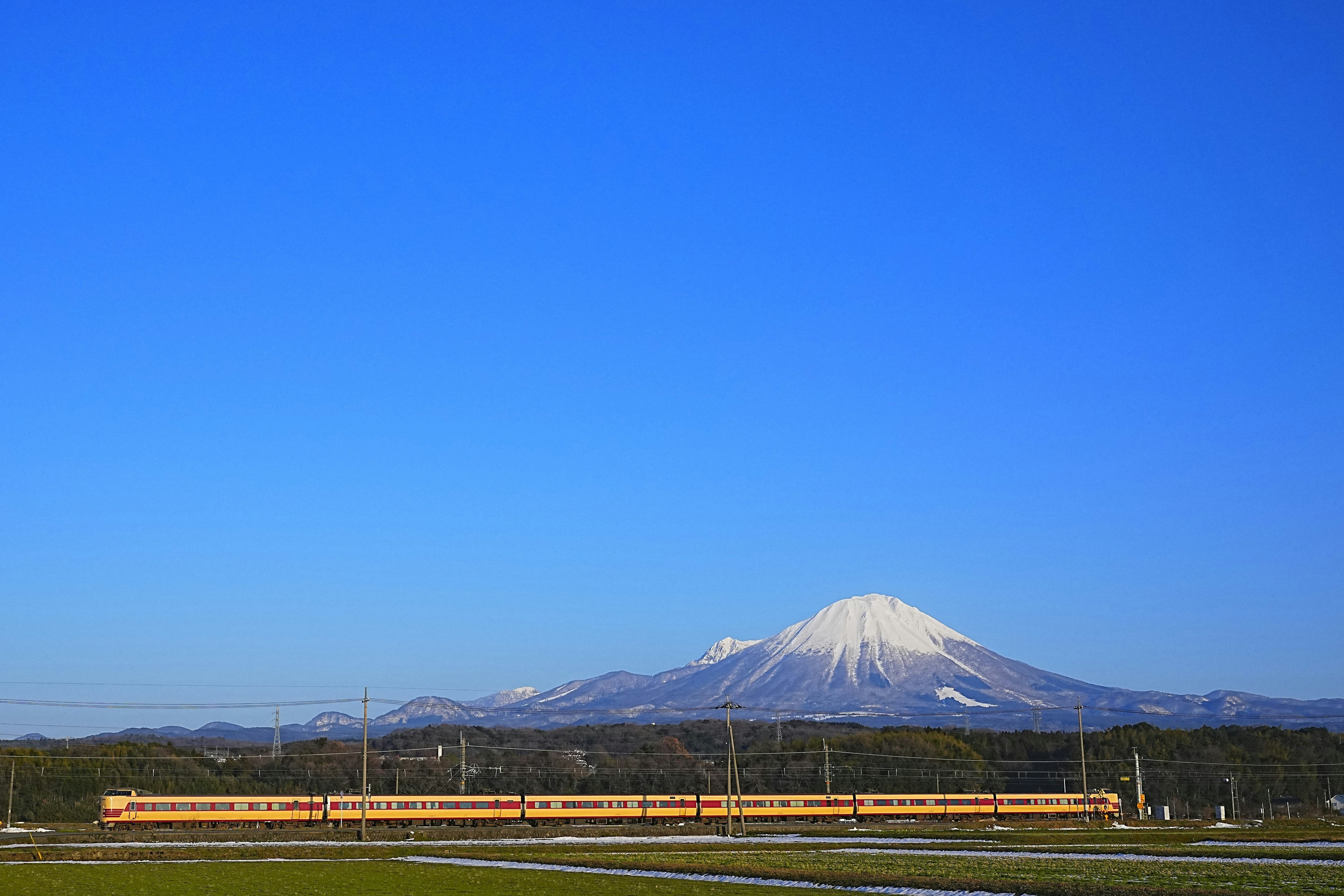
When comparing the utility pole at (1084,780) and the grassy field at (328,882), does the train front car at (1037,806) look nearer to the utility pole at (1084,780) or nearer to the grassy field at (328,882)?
the utility pole at (1084,780)

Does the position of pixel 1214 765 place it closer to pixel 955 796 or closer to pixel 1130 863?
pixel 955 796

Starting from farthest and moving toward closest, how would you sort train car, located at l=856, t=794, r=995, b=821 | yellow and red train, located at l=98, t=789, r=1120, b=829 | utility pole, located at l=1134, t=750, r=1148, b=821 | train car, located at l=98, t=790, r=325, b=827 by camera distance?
1. utility pole, located at l=1134, t=750, r=1148, b=821
2. train car, located at l=856, t=794, r=995, b=821
3. yellow and red train, located at l=98, t=789, r=1120, b=829
4. train car, located at l=98, t=790, r=325, b=827

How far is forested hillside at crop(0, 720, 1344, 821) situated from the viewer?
348ft

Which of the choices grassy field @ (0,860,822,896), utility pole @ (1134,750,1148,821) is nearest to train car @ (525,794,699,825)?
utility pole @ (1134,750,1148,821)

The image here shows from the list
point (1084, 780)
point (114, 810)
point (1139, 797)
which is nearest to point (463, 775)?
point (114, 810)

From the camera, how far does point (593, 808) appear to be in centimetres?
8500

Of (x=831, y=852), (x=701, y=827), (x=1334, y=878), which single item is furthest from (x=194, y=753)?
(x=1334, y=878)

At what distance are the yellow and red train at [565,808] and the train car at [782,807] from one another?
Answer: 7 cm

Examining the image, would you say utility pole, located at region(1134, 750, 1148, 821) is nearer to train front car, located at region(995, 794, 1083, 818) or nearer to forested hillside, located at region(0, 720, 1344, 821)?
train front car, located at region(995, 794, 1083, 818)

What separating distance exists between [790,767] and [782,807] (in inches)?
1560

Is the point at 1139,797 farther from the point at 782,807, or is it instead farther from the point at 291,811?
the point at 291,811

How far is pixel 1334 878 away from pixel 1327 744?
385ft

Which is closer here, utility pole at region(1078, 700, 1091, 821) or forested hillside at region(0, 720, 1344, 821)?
utility pole at region(1078, 700, 1091, 821)

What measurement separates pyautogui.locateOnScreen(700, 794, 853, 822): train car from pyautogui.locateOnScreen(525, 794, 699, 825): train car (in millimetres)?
1317
